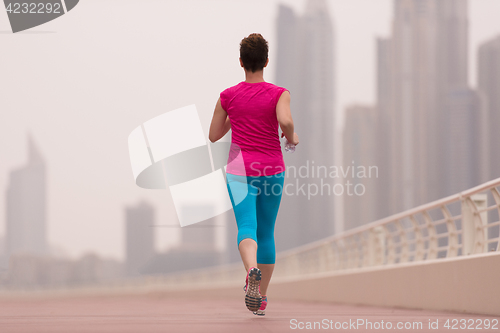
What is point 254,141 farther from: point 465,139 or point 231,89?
point 465,139

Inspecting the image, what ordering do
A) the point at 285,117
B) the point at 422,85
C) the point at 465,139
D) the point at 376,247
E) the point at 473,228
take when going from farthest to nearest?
the point at 422,85 → the point at 465,139 → the point at 376,247 → the point at 473,228 → the point at 285,117

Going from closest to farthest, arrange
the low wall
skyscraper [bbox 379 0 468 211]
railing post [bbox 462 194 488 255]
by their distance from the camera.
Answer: the low wall
railing post [bbox 462 194 488 255]
skyscraper [bbox 379 0 468 211]

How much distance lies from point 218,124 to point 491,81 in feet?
506

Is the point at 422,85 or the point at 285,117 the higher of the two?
the point at 285,117

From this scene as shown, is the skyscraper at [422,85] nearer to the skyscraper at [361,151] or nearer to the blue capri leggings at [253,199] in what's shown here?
the skyscraper at [361,151]

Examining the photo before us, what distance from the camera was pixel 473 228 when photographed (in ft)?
17.1

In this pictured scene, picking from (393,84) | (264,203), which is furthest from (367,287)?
(393,84)

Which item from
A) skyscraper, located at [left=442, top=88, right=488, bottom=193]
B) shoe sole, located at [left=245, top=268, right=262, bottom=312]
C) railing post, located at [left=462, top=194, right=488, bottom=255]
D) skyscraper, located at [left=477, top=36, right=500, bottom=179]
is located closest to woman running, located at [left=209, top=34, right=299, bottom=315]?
shoe sole, located at [left=245, top=268, right=262, bottom=312]

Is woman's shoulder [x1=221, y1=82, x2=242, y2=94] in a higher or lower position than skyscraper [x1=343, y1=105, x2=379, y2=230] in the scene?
higher

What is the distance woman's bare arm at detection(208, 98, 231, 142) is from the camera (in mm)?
3781

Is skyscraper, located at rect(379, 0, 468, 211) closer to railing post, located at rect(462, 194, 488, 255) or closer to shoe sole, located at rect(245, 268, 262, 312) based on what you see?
railing post, located at rect(462, 194, 488, 255)

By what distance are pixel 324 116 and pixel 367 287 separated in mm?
184545

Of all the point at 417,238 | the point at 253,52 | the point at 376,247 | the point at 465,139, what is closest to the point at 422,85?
the point at 465,139

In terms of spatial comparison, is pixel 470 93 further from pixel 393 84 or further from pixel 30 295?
pixel 30 295
